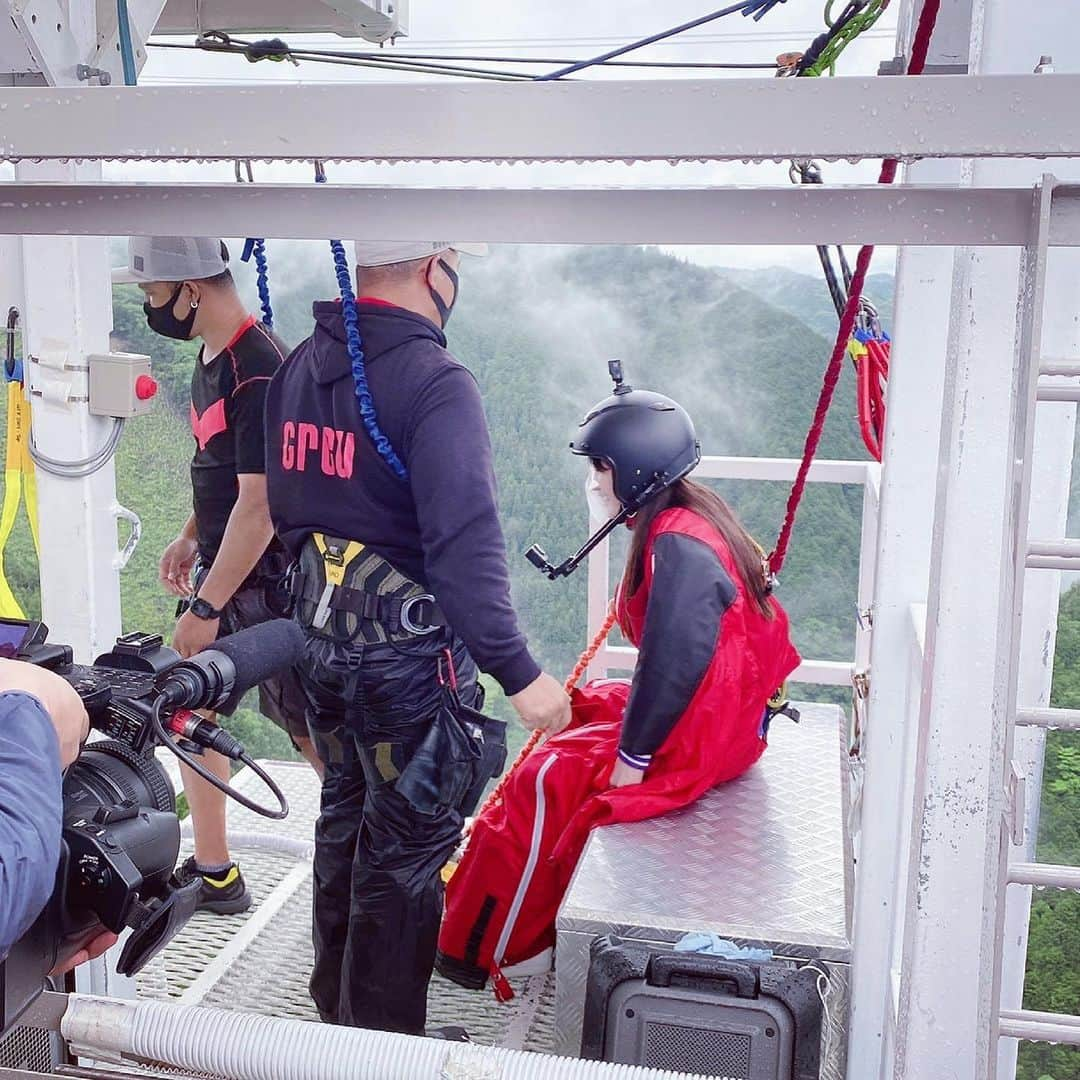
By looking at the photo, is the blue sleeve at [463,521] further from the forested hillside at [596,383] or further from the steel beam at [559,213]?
the forested hillside at [596,383]

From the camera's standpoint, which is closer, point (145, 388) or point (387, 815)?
point (145, 388)

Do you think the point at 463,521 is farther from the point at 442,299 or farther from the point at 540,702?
the point at 442,299

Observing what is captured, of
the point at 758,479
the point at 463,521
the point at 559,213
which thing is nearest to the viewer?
the point at 559,213

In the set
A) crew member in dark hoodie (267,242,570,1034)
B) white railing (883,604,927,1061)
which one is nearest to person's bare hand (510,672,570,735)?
crew member in dark hoodie (267,242,570,1034)

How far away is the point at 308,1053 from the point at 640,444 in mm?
1755

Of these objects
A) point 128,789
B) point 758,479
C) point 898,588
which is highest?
point 758,479

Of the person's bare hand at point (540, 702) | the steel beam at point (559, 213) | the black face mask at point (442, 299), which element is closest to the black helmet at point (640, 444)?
the black face mask at point (442, 299)

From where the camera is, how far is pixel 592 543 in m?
2.91

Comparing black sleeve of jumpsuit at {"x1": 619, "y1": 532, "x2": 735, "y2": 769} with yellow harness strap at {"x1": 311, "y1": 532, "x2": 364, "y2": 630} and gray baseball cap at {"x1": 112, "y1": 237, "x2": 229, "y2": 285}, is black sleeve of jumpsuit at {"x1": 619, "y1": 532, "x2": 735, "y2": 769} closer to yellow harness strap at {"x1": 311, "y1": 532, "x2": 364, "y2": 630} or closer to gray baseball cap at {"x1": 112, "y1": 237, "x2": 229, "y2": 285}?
yellow harness strap at {"x1": 311, "y1": 532, "x2": 364, "y2": 630}

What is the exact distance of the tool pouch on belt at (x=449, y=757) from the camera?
2389mm

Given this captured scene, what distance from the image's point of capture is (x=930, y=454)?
78.0 inches

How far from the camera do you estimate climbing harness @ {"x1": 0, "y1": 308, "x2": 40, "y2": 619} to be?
93.0 inches

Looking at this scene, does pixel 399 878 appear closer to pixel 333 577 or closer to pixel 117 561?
pixel 333 577

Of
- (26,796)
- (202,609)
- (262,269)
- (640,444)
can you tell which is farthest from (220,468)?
(26,796)
